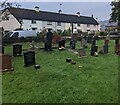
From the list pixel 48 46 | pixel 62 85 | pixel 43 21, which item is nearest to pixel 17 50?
pixel 48 46

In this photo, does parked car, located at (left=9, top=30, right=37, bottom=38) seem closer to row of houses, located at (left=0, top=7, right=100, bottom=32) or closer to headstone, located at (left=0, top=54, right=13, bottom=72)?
row of houses, located at (left=0, top=7, right=100, bottom=32)

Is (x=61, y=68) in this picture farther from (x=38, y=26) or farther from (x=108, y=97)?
(x=38, y=26)

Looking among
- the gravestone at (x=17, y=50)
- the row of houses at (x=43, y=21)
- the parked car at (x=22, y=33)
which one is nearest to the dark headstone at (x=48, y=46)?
the gravestone at (x=17, y=50)

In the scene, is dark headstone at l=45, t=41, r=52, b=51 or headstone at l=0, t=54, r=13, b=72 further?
dark headstone at l=45, t=41, r=52, b=51

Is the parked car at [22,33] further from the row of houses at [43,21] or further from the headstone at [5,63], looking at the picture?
the headstone at [5,63]

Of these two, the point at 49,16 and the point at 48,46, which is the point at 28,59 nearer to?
the point at 48,46

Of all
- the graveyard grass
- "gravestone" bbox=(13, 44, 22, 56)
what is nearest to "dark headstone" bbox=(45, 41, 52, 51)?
"gravestone" bbox=(13, 44, 22, 56)

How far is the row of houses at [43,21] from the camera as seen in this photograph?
58000mm

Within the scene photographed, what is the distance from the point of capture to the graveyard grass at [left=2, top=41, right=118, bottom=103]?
28.3 feet

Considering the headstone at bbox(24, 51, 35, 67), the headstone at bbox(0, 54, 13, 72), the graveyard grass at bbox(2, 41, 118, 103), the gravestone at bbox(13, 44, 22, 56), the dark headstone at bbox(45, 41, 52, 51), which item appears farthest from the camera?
the dark headstone at bbox(45, 41, 52, 51)

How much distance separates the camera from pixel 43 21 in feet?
213

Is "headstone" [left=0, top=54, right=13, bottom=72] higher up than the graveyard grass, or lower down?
higher up

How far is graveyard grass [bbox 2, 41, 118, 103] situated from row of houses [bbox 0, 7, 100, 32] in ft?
127

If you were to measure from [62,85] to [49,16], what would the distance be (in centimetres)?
5912
